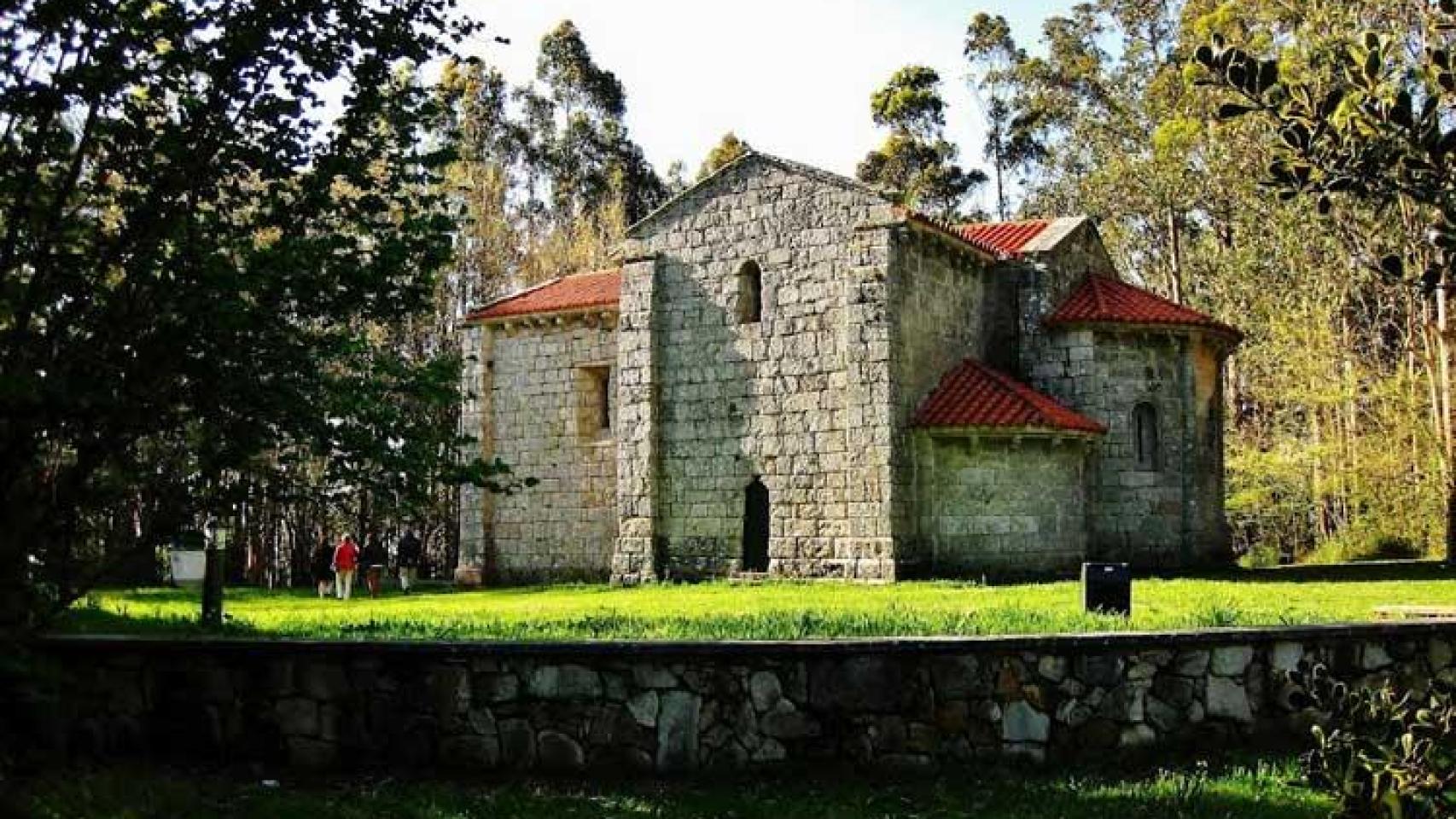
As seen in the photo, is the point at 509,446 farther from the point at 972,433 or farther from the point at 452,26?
the point at 452,26

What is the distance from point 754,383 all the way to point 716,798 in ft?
51.1

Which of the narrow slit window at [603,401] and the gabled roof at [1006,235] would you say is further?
the narrow slit window at [603,401]

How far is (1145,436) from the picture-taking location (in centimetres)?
2373

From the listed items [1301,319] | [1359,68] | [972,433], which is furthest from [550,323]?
[1359,68]

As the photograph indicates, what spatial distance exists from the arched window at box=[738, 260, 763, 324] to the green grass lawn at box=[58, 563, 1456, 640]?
4.88 meters

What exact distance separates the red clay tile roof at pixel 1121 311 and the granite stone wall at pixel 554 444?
8576mm

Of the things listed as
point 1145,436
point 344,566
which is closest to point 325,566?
point 344,566

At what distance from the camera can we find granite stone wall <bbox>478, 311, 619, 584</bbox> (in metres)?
25.4

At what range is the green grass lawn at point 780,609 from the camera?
9727 mm

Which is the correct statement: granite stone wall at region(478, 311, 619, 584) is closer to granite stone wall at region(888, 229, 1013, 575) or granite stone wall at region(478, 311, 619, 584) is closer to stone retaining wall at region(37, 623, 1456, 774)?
granite stone wall at region(888, 229, 1013, 575)

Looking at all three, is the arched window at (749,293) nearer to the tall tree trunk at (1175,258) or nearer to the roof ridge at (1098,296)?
the roof ridge at (1098,296)

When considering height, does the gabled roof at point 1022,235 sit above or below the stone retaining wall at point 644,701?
above

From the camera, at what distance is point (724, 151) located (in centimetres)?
5044

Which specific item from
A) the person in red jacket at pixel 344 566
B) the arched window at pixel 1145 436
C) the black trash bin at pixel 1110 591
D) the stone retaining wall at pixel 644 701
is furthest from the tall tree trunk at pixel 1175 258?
the stone retaining wall at pixel 644 701
